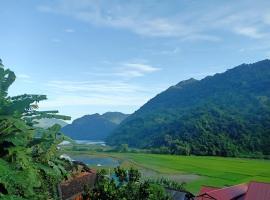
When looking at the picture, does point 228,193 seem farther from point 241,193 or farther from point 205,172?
point 205,172

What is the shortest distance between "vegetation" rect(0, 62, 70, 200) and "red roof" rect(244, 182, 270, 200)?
1891cm

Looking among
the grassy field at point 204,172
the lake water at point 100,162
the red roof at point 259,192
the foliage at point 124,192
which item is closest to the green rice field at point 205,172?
the grassy field at point 204,172

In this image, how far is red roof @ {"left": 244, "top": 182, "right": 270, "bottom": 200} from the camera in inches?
997

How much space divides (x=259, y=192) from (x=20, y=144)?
67.9ft

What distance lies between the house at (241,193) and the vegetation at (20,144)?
19.0 m

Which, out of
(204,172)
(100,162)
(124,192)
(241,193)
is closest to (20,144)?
(124,192)

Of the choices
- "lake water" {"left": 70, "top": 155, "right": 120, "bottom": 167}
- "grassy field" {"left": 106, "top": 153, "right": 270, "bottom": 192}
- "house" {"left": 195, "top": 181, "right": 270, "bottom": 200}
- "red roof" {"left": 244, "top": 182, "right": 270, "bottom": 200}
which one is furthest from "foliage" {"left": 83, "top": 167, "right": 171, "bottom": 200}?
"lake water" {"left": 70, "top": 155, "right": 120, "bottom": 167}

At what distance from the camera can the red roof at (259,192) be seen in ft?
83.0

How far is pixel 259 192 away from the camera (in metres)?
25.6

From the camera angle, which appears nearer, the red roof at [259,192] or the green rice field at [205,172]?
the red roof at [259,192]

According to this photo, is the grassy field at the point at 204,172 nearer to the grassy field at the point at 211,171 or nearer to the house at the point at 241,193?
the grassy field at the point at 211,171

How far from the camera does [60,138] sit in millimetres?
9500

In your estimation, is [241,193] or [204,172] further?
[204,172]

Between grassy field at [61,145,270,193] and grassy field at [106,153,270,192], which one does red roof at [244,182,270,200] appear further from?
grassy field at [61,145,270,193]
